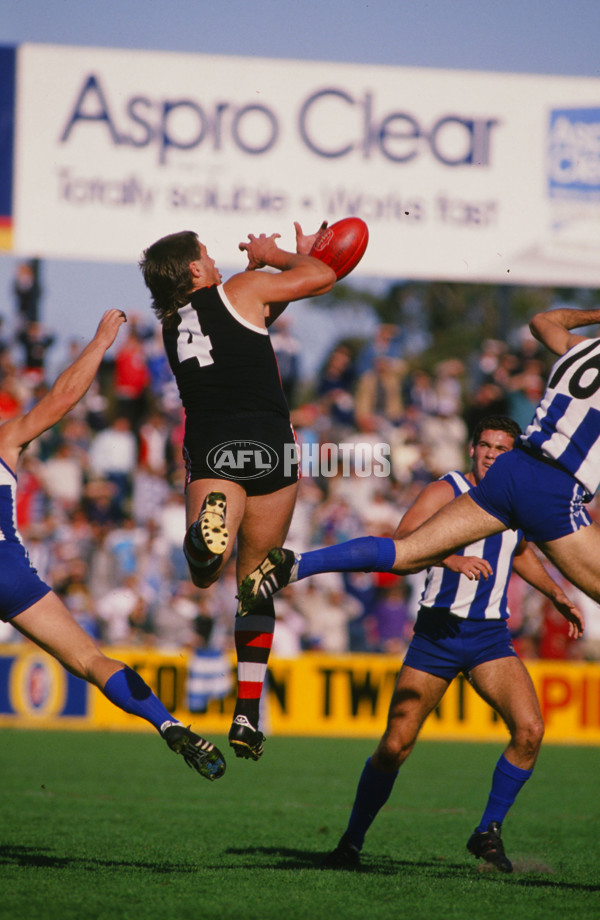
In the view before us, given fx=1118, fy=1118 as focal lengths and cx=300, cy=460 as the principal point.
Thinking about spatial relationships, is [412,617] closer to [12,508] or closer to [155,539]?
[155,539]

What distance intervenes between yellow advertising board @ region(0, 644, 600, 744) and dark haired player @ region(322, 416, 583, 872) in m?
7.11

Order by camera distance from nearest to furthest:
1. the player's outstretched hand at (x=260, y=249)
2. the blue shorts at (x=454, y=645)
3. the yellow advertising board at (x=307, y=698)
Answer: the player's outstretched hand at (x=260, y=249) → the blue shorts at (x=454, y=645) → the yellow advertising board at (x=307, y=698)

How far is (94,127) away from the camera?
47.1 ft

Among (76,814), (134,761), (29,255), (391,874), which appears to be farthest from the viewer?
(29,255)

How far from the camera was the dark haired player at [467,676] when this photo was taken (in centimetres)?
530

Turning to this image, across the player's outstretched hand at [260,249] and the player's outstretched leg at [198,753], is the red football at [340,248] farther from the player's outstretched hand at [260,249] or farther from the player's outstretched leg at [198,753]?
the player's outstretched leg at [198,753]

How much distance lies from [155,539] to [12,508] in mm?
8498

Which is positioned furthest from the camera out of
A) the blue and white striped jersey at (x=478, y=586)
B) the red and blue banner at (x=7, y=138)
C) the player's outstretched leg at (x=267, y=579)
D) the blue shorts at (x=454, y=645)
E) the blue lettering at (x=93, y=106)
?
the blue lettering at (x=93, y=106)

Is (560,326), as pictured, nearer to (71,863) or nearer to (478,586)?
(478,586)

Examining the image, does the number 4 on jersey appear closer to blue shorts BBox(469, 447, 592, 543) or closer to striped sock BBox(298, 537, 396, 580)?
striped sock BBox(298, 537, 396, 580)

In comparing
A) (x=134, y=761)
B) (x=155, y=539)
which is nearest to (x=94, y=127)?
(x=155, y=539)

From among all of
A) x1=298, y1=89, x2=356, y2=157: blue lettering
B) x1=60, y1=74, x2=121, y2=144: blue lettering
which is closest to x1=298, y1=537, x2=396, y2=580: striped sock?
x1=298, y1=89, x2=356, y2=157: blue lettering


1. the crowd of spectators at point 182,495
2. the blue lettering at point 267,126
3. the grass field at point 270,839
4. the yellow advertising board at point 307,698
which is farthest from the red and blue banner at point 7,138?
the grass field at point 270,839

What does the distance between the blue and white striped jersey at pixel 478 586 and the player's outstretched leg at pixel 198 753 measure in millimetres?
1469
